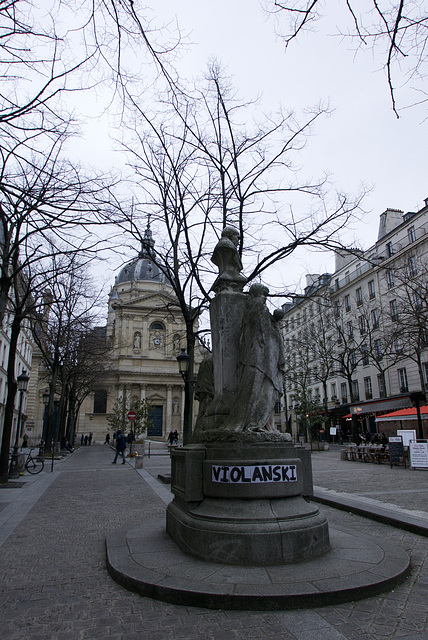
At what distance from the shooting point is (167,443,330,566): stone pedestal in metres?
4.34

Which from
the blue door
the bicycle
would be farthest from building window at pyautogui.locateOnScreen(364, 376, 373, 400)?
the bicycle

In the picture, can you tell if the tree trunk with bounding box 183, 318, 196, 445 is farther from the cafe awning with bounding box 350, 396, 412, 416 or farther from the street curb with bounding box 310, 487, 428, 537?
the cafe awning with bounding box 350, 396, 412, 416

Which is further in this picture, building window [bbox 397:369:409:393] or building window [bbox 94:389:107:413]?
building window [bbox 94:389:107:413]

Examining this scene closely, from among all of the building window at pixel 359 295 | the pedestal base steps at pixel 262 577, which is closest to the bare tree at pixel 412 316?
the building window at pixel 359 295

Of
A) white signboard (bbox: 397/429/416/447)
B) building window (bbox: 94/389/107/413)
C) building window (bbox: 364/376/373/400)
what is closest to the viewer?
white signboard (bbox: 397/429/416/447)

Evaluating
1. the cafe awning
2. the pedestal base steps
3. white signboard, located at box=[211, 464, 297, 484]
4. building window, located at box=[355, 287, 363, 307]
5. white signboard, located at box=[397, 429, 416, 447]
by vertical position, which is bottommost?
the pedestal base steps

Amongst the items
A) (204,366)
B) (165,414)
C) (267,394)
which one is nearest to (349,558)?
(267,394)

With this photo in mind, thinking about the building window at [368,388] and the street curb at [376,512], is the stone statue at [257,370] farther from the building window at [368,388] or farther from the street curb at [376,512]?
the building window at [368,388]

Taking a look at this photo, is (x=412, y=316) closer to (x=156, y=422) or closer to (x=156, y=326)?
(x=156, y=422)

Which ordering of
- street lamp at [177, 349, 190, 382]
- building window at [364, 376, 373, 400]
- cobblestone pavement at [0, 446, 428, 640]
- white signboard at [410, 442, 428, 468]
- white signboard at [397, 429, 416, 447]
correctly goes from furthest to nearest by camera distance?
building window at [364, 376, 373, 400] < white signboard at [397, 429, 416, 447] < white signboard at [410, 442, 428, 468] < street lamp at [177, 349, 190, 382] < cobblestone pavement at [0, 446, 428, 640]

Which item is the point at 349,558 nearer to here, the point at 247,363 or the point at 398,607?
the point at 398,607

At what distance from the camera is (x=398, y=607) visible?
11.8 ft

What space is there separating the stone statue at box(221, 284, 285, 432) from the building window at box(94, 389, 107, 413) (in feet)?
195

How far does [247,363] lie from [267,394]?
1.50ft
